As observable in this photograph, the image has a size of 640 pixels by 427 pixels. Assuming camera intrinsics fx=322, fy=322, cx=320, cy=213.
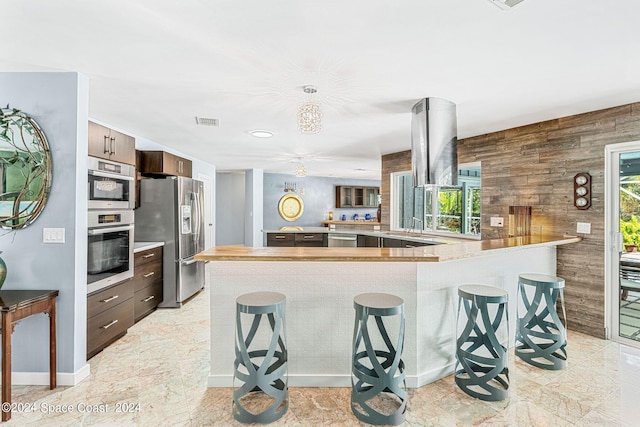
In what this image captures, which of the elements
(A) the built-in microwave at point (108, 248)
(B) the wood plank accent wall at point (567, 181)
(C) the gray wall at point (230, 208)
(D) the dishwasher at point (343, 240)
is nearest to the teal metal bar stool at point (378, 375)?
(A) the built-in microwave at point (108, 248)

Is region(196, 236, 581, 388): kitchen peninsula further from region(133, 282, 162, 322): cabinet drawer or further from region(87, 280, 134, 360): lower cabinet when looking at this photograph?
region(133, 282, 162, 322): cabinet drawer

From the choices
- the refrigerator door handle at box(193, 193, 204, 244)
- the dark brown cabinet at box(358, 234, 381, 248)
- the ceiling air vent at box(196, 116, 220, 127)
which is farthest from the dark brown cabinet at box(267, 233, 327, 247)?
the ceiling air vent at box(196, 116, 220, 127)

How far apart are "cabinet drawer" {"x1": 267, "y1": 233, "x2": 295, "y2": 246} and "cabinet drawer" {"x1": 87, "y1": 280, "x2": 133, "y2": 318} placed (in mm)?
2533

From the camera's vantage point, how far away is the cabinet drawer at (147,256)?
3683 mm

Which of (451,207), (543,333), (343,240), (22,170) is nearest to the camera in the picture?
(22,170)

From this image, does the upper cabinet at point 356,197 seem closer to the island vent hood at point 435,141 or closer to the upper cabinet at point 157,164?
the upper cabinet at point 157,164

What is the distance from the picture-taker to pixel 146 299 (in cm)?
394

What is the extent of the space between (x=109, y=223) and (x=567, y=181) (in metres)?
4.73

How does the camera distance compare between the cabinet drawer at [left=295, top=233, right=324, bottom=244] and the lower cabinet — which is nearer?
the lower cabinet

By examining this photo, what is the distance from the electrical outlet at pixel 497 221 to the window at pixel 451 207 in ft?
1.23

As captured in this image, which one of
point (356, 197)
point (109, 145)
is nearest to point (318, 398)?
point (109, 145)

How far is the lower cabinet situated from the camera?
9.25 ft

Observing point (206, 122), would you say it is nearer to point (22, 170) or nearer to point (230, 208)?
point (22, 170)

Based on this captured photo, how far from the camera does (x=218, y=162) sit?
6.87 metres
